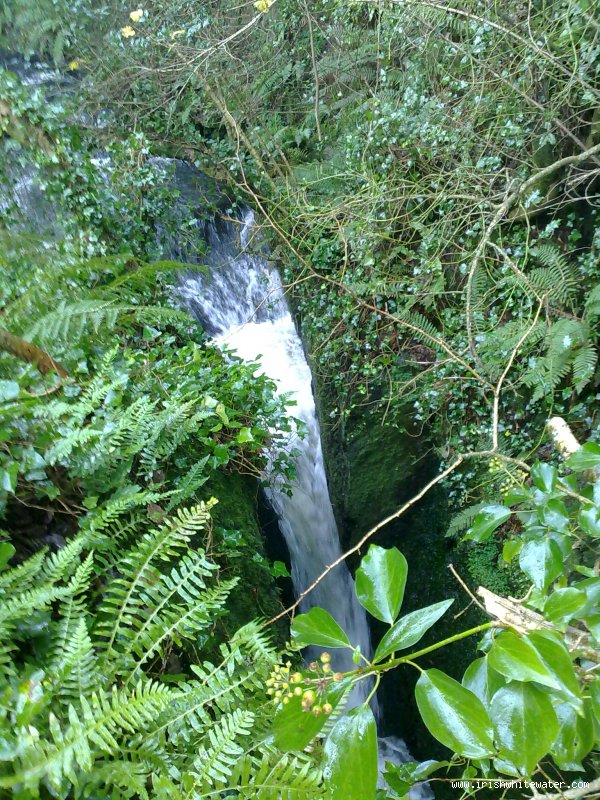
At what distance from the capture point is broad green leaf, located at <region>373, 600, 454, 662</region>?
83 centimetres

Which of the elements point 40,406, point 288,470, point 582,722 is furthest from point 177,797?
point 288,470

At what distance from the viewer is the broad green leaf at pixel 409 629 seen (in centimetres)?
83

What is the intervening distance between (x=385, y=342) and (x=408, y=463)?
3.40 ft

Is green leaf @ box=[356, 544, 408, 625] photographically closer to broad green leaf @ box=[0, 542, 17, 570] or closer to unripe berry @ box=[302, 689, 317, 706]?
unripe berry @ box=[302, 689, 317, 706]

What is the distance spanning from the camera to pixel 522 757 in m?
0.73

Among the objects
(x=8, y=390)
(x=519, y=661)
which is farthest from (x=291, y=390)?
(x=519, y=661)

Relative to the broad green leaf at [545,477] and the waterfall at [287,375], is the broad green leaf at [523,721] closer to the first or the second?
the broad green leaf at [545,477]

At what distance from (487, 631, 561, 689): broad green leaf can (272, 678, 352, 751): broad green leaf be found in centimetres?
27

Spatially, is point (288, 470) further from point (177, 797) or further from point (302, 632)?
point (302, 632)

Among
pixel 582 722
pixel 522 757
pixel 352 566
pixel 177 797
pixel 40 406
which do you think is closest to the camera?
pixel 522 757

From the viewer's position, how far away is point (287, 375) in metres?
5.34

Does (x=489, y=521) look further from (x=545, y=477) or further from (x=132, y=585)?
(x=132, y=585)

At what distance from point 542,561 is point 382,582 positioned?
39 cm

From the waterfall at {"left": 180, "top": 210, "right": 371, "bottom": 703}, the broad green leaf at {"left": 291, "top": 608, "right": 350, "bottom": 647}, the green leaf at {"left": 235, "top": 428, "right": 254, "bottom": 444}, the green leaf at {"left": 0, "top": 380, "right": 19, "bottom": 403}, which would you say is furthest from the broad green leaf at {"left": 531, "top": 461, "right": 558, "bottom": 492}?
the waterfall at {"left": 180, "top": 210, "right": 371, "bottom": 703}
